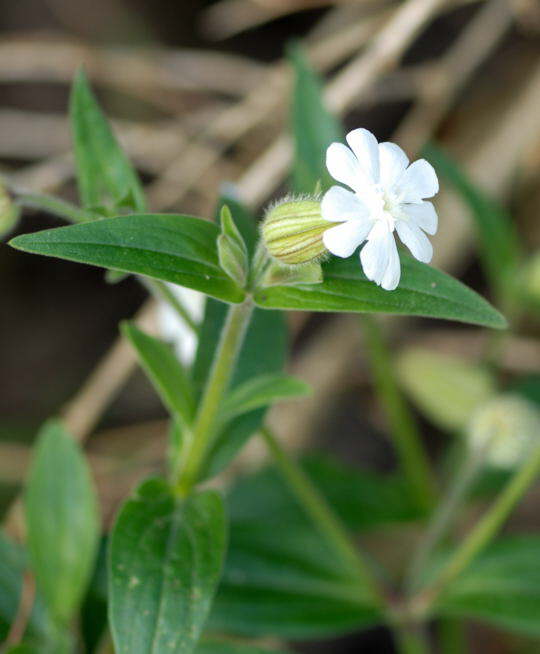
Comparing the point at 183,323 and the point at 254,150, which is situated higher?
the point at 254,150

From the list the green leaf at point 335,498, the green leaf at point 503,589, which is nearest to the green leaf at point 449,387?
the green leaf at point 335,498

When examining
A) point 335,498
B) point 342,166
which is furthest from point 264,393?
point 335,498

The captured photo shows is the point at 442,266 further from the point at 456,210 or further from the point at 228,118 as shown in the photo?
the point at 228,118

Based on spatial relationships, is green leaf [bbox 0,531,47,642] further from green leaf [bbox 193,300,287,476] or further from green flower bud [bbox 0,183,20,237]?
green flower bud [bbox 0,183,20,237]

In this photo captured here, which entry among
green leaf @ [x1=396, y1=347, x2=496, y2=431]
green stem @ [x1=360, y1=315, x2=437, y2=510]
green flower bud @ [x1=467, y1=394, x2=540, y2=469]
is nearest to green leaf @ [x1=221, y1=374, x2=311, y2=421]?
green flower bud @ [x1=467, y1=394, x2=540, y2=469]

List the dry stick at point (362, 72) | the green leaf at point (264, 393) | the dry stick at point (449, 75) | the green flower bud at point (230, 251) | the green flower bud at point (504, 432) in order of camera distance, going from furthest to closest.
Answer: the dry stick at point (449, 75) → the dry stick at point (362, 72) → the green flower bud at point (504, 432) → the green leaf at point (264, 393) → the green flower bud at point (230, 251)

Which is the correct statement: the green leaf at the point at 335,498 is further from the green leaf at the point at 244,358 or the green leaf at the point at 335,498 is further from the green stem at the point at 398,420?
the green leaf at the point at 244,358

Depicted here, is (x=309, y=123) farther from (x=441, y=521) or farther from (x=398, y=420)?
Answer: (x=441, y=521)

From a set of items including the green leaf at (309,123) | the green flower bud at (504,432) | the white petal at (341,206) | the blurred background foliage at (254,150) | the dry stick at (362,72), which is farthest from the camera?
the blurred background foliage at (254,150)
